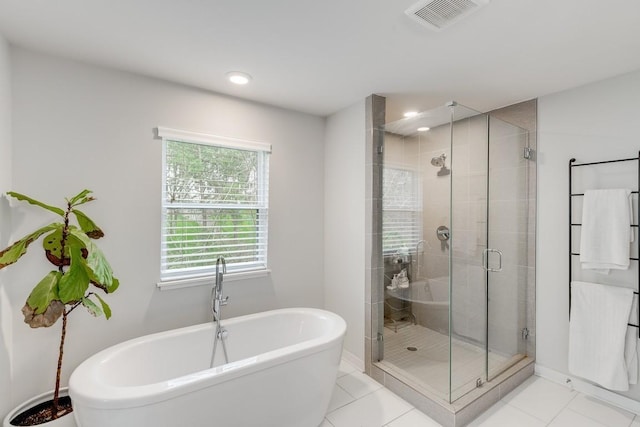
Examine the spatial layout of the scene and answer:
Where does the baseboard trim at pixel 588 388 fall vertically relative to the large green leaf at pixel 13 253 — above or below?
below

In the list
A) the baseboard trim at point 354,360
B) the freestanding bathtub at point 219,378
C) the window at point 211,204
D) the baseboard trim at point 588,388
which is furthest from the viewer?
the baseboard trim at point 354,360

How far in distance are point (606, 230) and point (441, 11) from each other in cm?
203

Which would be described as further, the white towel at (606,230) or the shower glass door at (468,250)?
the shower glass door at (468,250)

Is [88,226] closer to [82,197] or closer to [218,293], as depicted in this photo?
[82,197]

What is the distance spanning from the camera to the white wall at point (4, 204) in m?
1.72

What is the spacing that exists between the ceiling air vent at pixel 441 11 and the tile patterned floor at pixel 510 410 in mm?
2536

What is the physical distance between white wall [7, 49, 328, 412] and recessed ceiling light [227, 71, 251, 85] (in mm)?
343

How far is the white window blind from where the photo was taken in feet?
8.17

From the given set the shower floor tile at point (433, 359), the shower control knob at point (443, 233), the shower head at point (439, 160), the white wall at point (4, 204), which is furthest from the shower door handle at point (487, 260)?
the white wall at point (4, 204)

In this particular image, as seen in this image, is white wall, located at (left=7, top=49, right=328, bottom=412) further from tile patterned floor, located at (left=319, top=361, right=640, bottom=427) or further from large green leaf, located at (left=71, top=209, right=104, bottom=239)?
tile patterned floor, located at (left=319, top=361, right=640, bottom=427)

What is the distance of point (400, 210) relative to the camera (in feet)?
8.53

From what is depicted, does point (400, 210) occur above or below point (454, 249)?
above

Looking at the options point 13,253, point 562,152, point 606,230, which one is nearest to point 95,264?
point 13,253

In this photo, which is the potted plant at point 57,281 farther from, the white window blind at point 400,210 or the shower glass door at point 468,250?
the shower glass door at point 468,250
